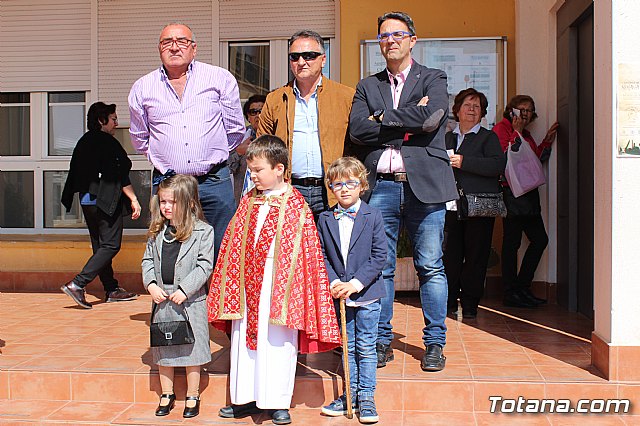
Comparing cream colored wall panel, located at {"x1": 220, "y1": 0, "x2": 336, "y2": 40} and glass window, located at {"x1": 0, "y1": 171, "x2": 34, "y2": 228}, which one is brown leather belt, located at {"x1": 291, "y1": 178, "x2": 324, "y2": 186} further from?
glass window, located at {"x1": 0, "y1": 171, "x2": 34, "y2": 228}

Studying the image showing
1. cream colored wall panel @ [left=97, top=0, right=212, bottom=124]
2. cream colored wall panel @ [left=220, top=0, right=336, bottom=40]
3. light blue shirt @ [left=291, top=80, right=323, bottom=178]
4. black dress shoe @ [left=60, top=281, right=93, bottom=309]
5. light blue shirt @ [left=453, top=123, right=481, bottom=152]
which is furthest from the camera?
cream colored wall panel @ [left=97, top=0, right=212, bottom=124]

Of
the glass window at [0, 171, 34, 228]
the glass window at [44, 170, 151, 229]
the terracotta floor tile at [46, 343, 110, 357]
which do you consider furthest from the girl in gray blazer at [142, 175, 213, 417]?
the glass window at [0, 171, 34, 228]

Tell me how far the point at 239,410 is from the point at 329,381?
0.51 m

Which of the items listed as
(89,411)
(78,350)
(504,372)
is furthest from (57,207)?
(504,372)

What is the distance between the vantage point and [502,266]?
6.14 metres

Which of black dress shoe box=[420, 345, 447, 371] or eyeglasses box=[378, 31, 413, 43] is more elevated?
eyeglasses box=[378, 31, 413, 43]

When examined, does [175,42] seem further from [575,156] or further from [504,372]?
[575,156]

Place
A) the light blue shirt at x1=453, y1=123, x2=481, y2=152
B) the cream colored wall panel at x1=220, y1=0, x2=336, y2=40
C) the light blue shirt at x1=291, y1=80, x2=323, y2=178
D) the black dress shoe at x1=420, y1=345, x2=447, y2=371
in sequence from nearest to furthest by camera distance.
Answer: the black dress shoe at x1=420, y1=345, x2=447, y2=371
the light blue shirt at x1=291, y1=80, x2=323, y2=178
the light blue shirt at x1=453, y1=123, x2=481, y2=152
the cream colored wall panel at x1=220, y1=0, x2=336, y2=40

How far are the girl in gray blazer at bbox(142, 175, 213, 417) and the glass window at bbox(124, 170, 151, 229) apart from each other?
382cm

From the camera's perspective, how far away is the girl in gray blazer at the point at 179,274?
3.66 meters

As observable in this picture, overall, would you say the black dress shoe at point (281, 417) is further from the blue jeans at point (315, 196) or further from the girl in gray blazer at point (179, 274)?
the blue jeans at point (315, 196)

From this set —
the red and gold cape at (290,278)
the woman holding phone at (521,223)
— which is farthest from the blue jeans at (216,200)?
the woman holding phone at (521,223)

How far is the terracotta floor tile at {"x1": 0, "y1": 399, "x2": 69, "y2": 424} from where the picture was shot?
12.2 ft

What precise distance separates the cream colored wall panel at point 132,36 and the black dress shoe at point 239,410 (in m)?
4.51
